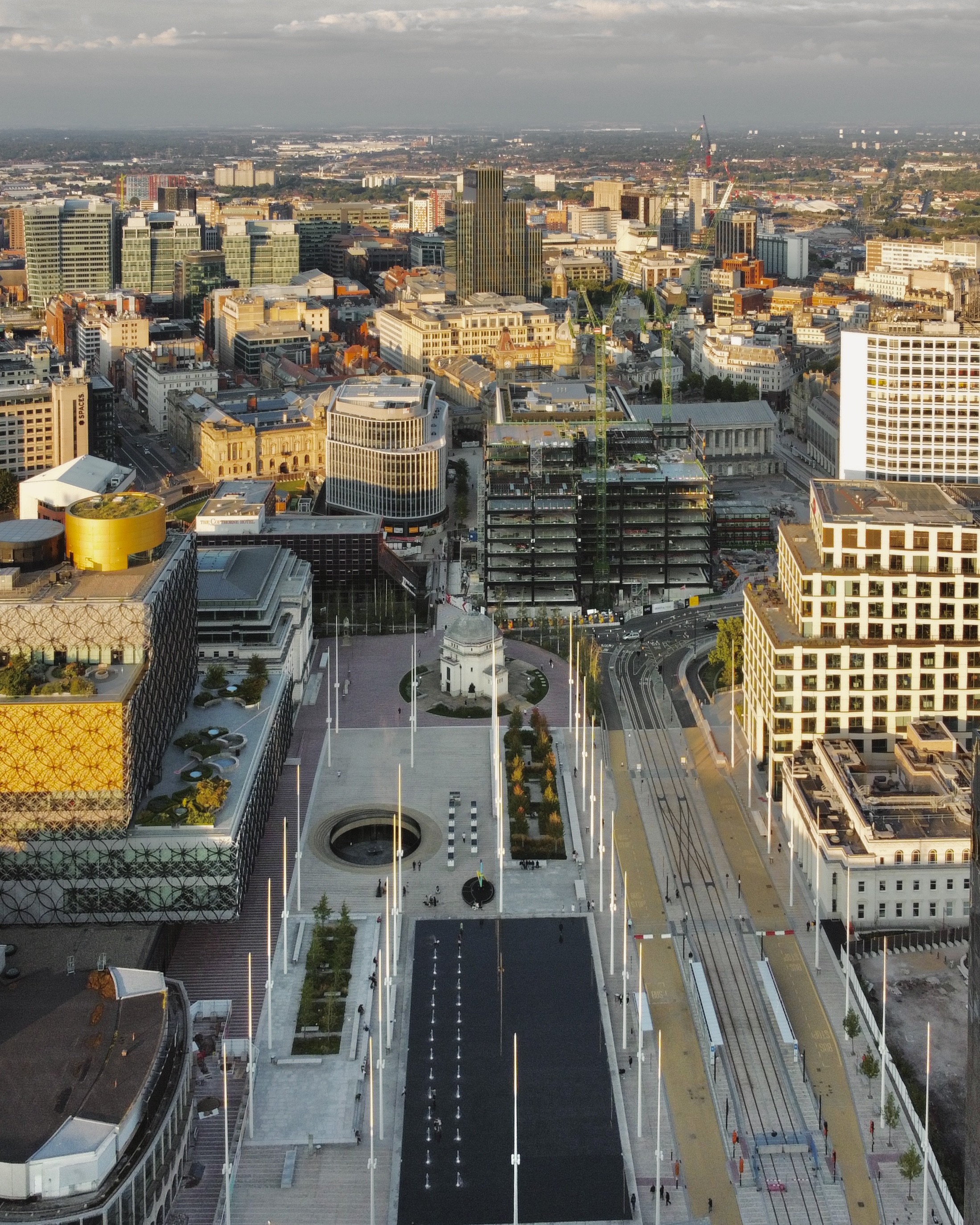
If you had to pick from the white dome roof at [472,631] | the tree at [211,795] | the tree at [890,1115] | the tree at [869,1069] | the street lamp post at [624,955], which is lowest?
the tree at [890,1115]

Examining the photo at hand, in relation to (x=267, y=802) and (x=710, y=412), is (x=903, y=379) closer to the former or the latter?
(x=710, y=412)

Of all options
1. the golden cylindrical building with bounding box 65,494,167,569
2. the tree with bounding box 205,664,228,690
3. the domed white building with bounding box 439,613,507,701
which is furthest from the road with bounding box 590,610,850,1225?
the golden cylindrical building with bounding box 65,494,167,569

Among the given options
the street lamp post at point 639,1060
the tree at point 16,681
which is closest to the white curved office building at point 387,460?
the tree at point 16,681

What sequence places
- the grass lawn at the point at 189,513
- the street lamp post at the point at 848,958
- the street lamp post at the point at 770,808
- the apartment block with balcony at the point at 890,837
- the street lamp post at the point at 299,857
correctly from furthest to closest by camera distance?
the grass lawn at the point at 189,513 < the street lamp post at the point at 770,808 < the street lamp post at the point at 299,857 < the apartment block with balcony at the point at 890,837 < the street lamp post at the point at 848,958

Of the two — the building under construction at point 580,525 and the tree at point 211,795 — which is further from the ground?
the building under construction at point 580,525

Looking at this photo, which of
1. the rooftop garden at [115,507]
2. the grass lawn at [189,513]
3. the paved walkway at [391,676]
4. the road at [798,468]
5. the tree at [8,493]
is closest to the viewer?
the rooftop garden at [115,507]

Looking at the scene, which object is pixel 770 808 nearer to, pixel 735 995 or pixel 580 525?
pixel 735 995

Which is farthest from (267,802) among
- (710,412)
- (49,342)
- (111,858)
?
(49,342)

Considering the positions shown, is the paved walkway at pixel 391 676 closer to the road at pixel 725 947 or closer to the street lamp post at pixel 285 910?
the road at pixel 725 947
